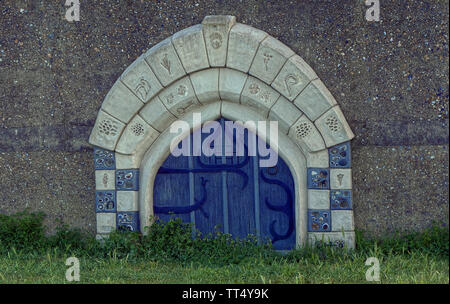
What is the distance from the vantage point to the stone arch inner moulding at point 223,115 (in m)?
5.17

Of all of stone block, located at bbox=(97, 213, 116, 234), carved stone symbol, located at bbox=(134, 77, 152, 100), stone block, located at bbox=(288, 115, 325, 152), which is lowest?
stone block, located at bbox=(97, 213, 116, 234)

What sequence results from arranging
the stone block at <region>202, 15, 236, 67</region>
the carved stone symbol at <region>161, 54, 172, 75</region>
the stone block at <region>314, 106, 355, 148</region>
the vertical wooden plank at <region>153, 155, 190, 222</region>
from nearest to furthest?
the stone block at <region>314, 106, 355, 148</region>
the stone block at <region>202, 15, 236, 67</region>
the carved stone symbol at <region>161, 54, 172, 75</region>
the vertical wooden plank at <region>153, 155, 190, 222</region>

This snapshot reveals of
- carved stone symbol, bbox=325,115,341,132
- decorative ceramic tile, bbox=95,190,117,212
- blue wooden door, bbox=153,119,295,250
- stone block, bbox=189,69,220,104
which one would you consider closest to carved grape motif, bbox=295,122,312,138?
carved stone symbol, bbox=325,115,341,132

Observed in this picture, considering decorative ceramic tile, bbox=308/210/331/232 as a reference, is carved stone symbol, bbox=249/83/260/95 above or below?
above

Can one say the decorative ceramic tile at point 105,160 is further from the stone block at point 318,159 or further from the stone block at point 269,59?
the stone block at point 318,159

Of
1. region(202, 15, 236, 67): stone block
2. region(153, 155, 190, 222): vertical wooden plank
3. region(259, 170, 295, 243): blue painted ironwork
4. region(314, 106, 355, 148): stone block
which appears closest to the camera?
region(314, 106, 355, 148): stone block

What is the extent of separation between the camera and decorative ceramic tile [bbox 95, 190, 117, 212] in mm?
5527

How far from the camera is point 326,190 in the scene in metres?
5.18

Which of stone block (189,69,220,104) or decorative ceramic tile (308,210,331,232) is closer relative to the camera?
decorative ceramic tile (308,210,331,232)

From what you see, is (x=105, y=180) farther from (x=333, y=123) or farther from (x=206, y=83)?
(x=333, y=123)

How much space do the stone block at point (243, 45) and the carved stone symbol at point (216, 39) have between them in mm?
93

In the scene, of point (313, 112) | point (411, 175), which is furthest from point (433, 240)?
point (313, 112)

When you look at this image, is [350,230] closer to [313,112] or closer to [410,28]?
[313,112]

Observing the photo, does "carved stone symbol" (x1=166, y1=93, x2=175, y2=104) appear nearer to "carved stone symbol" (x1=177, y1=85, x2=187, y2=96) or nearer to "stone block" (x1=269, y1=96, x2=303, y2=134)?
"carved stone symbol" (x1=177, y1=85, x2=187, y2=96)
